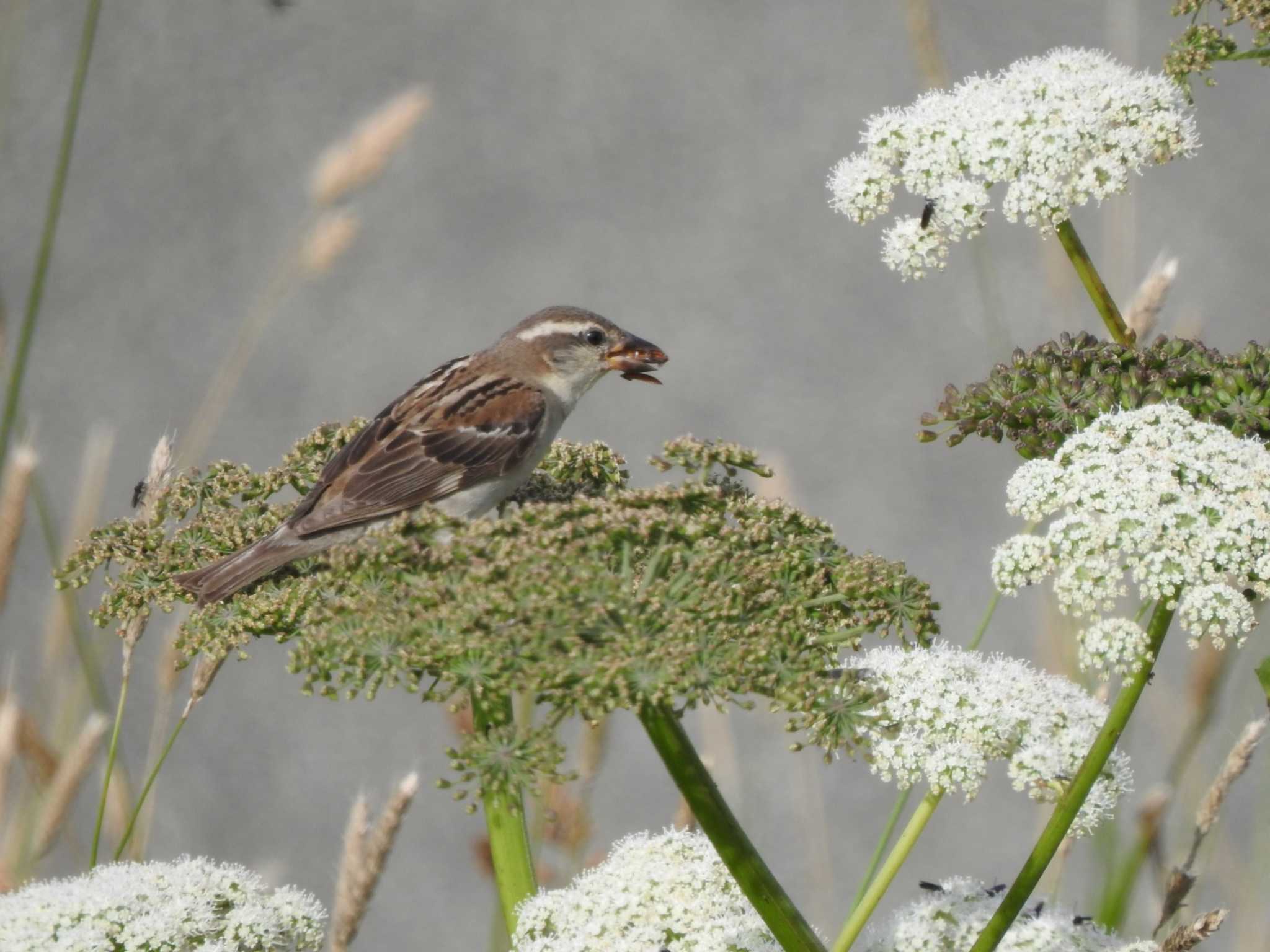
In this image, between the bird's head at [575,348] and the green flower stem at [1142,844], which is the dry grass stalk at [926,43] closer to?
the bird's head at [575,348]

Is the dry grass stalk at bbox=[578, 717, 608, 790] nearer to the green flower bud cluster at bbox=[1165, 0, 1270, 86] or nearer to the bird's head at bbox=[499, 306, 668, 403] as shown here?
the bird's head at bbox=[499, 306, 668, 403]

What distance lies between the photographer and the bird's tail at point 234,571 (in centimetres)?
313

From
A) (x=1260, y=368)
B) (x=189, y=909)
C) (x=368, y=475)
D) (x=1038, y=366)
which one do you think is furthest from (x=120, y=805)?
(x=1260, y=368)

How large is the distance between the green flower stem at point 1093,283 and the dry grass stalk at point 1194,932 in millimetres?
1166

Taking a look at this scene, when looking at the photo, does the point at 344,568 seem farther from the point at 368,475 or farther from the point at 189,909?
the point at 368,475

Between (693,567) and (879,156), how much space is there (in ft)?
4.42

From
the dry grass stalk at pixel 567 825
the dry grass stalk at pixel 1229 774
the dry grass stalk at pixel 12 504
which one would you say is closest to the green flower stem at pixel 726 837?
the dry grass stalk at pixel 1229 774

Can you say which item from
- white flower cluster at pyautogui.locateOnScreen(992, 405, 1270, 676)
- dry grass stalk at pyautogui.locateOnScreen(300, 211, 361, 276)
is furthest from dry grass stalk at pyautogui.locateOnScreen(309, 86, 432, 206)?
white flower cluster at pyautogui.locateOnScreen(992, 405, 1270, 676)

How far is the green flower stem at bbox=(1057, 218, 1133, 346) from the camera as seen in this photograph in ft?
11.0

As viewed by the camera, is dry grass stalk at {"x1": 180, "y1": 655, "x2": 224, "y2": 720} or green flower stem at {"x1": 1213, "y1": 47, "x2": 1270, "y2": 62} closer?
green flower stem at {"x1": 1213, "y1": 47, "x2": 1270, "y2": 62}

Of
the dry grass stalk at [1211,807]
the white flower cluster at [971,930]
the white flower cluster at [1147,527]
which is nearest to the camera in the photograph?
the white flower cluster at [1147,527]

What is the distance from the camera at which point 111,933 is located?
2.88m

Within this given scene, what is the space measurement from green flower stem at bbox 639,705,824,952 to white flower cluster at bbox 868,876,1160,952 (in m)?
0.47

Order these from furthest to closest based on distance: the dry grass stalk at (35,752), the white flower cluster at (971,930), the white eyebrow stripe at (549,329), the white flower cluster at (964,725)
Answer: the white eyebrow stripe at (549,329) < the dry grass stalk at (35,752) < the white flower cluster at (971,930) < the white flower cluster at (964,725)
